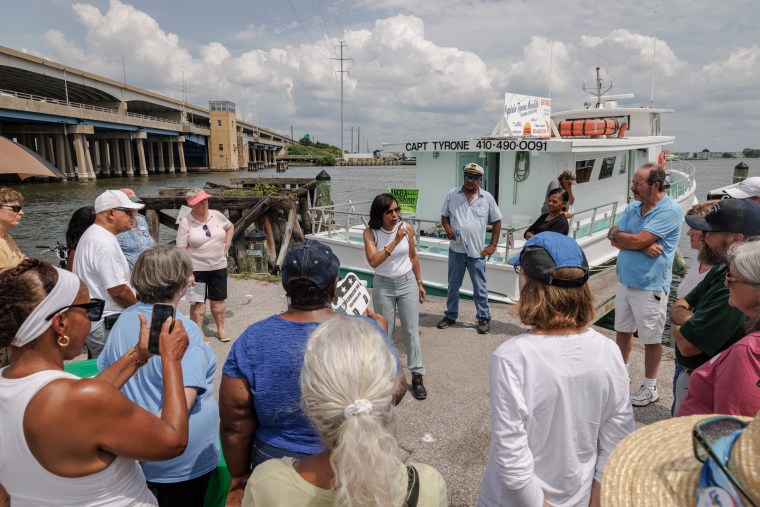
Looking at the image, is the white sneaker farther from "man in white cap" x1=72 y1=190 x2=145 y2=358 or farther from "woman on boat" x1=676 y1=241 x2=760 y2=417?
"man in white cap" x1=72 y1=190 x2=145 y2=358

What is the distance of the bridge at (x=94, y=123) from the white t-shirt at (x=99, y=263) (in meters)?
35.2

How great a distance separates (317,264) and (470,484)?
193 centimetres

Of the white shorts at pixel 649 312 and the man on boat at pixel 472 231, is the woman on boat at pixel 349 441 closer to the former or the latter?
the white shorts at pixel 649 312

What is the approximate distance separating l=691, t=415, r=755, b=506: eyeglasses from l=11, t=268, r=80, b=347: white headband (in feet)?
6.12

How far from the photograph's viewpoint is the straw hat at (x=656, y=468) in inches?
42.7

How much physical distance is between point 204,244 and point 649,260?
433 cm

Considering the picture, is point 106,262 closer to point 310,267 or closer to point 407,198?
point 310,267

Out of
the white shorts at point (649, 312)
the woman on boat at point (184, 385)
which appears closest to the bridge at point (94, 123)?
the woman on boat at point (184, 385)

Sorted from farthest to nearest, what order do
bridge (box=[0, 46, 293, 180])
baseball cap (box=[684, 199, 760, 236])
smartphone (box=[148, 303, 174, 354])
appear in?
bridge (box=[0, 46, 293, 180]) → baseball cap (box=[684, 199, 760, 236]) → smartphone (box=[148, 303, 174, 354])

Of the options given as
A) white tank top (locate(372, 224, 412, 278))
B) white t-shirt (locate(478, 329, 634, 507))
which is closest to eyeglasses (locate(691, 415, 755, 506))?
white t-shirt (locate(478, 329, 634, 507))

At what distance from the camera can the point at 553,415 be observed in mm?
1706

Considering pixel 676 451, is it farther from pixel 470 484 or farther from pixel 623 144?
pixel 623 144

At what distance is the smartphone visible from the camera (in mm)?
1832

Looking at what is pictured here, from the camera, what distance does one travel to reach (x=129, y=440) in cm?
149
